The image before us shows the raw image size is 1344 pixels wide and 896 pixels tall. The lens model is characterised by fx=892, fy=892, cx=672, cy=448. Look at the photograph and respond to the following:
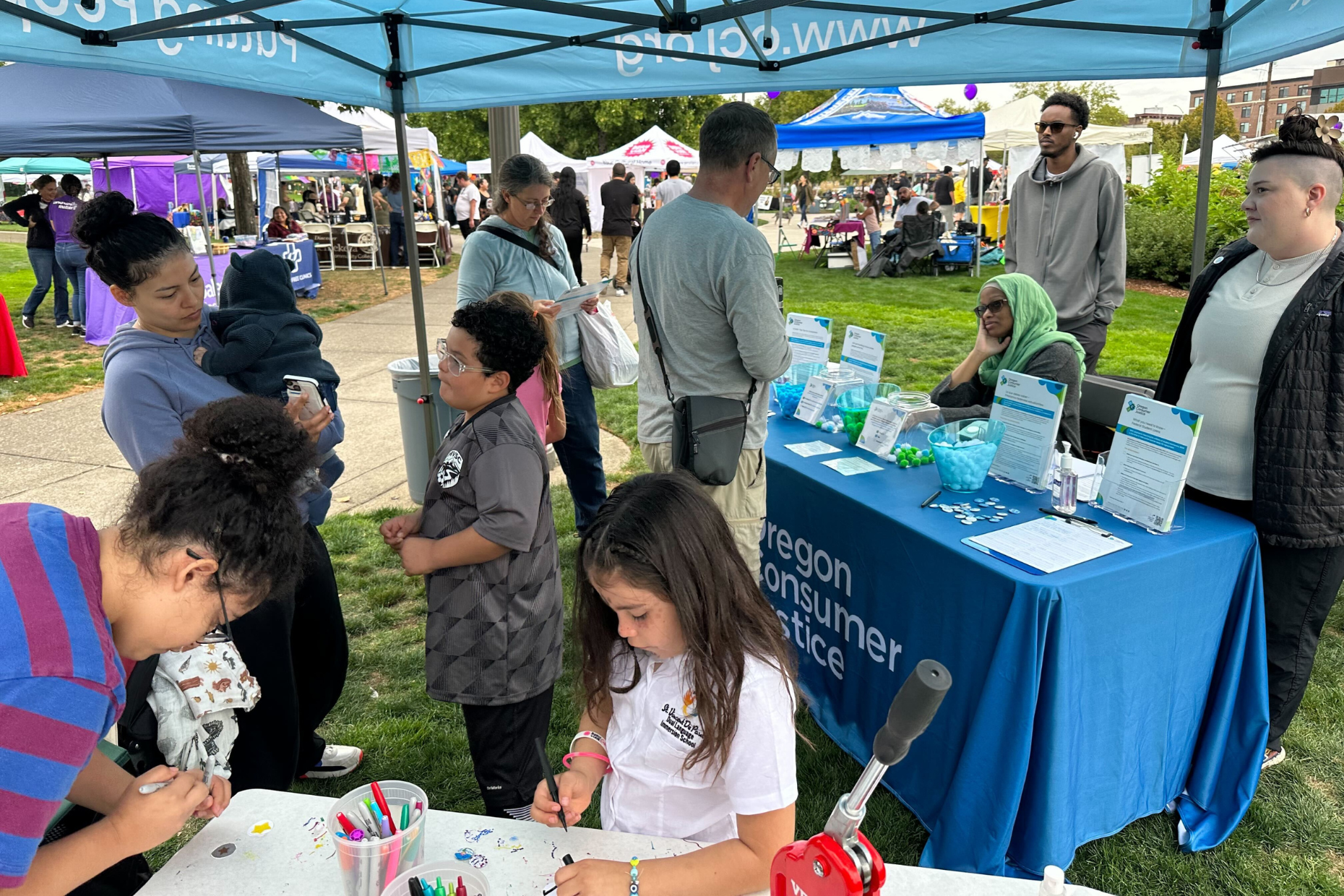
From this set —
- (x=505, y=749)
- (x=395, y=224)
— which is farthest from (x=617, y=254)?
(x=505, y=749)

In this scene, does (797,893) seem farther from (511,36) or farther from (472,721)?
(511,36)

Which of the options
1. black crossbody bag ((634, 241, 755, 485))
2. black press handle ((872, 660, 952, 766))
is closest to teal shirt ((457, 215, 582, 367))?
black crossbody bag ((634, 241, 755, 485))

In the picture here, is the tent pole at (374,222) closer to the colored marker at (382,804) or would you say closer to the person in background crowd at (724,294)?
the person in background crowd at (724,294)

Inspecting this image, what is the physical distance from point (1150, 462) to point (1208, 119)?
1896 mm

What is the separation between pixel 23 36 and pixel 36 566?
2.50 metres

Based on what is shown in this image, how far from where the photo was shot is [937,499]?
271cm

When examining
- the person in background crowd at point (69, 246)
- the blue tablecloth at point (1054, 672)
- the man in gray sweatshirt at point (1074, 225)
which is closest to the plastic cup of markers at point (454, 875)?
the blue tablecloth at point (1054, 672)

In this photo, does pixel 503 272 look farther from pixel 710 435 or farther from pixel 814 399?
pixel 710 435

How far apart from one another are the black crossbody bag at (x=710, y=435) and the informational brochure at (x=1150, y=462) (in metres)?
1.08

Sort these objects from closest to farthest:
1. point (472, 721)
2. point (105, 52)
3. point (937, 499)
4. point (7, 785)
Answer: point (7, 785) → point (472, 721) → point (937, 499) → point (105, 52)

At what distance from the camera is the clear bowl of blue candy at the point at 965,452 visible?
106 inches

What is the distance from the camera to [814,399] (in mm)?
3621

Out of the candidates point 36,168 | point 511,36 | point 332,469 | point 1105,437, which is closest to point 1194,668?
Answer: point 1105,437

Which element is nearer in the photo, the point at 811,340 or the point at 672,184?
the point at 811,340
